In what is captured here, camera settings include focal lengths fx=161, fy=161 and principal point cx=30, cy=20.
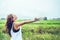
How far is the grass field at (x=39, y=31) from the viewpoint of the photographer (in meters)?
2.14

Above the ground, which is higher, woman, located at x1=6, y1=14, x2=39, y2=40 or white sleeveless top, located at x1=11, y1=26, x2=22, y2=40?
woman, located at x1=6, y1=14, x2=39, y2=40

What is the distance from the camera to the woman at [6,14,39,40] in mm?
2123

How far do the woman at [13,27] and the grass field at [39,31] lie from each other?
5cm

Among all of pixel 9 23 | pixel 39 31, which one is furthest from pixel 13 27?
pixel 39 31

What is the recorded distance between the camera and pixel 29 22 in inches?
85.0

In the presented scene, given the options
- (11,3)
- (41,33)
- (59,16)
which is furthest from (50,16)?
(11,3)

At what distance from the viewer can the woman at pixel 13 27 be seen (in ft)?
6.97

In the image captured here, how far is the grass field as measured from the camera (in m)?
2.14

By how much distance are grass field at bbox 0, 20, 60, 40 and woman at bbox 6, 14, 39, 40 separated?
0.05 m

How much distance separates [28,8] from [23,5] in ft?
0.27

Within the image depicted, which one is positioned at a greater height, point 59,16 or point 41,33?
point 59,16

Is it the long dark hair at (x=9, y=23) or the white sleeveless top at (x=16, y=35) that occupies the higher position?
the long dark hair at (x=9, y=23)

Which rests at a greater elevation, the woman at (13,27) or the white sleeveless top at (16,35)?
the woman at (13,27)

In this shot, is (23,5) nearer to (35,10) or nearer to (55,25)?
(35,10)
